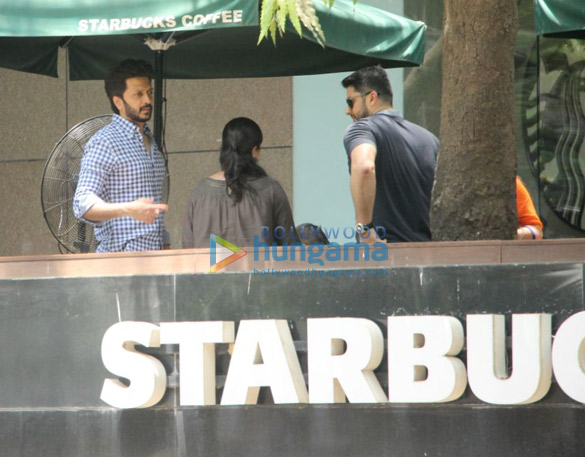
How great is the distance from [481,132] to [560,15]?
36.9 inches

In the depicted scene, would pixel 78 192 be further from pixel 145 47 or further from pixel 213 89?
pixel 213 89

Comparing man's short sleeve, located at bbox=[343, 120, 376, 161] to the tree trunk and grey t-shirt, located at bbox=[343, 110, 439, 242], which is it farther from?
the tree trunk

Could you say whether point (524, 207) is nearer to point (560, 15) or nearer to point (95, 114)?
point (560, 15)

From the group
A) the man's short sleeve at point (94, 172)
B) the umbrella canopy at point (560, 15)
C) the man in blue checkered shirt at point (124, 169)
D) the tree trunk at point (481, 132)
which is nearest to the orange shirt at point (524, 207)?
the tree trunk at point (481, 132)

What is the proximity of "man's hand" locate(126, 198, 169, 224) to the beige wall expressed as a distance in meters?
3.86

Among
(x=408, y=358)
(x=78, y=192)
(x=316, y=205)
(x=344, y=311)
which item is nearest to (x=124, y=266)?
(x=78, y=192)

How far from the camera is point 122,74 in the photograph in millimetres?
6156

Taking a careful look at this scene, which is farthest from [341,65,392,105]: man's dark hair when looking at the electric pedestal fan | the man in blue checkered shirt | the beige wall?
the beige wall

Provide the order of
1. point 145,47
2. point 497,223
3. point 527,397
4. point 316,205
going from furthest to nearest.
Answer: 1. point 316,205
2. point 145,47
3. point 497,223
4. point 527,397

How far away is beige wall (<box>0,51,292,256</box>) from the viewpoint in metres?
9.50

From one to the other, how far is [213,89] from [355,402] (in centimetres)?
497

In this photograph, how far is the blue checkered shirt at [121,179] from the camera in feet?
19.5

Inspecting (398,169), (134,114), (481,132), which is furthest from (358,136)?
(134,114)

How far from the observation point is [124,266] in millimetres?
5789
